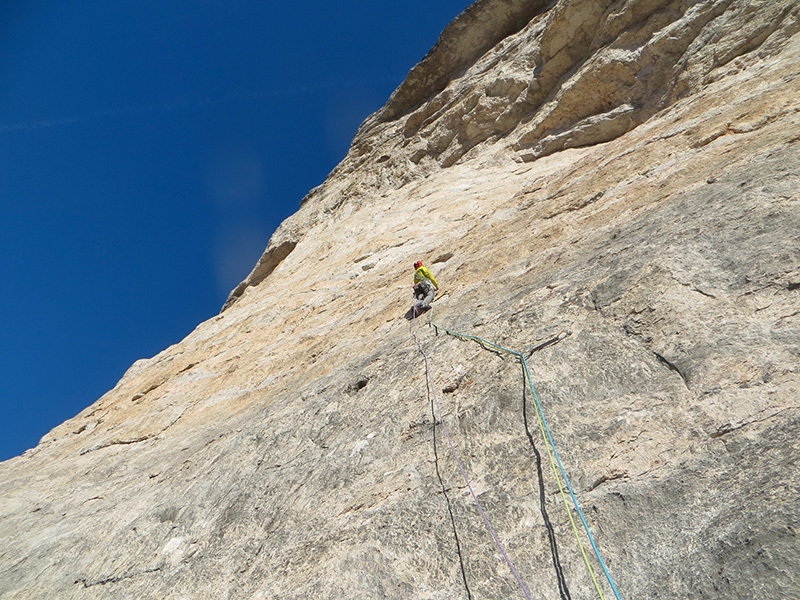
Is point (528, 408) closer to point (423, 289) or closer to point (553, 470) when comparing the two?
point (553, 470)

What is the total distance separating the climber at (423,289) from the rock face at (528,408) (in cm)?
16

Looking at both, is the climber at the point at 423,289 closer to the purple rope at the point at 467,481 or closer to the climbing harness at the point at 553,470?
the purple rope at the point at 467,481

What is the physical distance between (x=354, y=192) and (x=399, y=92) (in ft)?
17.5

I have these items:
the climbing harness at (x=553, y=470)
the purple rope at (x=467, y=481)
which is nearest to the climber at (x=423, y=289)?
the purple rope at (x=467, y=481)

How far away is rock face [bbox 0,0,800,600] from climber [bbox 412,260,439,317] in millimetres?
160

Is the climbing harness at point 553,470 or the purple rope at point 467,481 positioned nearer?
the climbing harness at point 553,470

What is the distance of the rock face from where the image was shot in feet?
11.3

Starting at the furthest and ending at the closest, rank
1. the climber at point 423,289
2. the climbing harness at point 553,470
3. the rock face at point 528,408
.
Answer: the climber at point 423,289
the rock face at point 528,408
the climbing harness at point 553,470

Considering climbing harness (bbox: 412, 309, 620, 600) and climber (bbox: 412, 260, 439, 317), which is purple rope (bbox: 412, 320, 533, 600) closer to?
climbing harness (bbox: 412, 309, 620, 600)

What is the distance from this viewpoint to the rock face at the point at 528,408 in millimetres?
3432

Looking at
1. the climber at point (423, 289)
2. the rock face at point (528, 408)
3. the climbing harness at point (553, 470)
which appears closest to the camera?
the climbing harness at point (553, 470)

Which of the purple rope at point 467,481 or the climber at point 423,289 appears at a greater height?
the climber at point 423,289

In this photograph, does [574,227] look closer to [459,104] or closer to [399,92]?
[459,104]

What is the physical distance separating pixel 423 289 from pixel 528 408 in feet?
12.4
